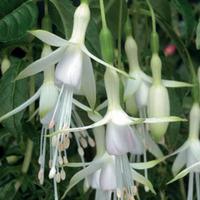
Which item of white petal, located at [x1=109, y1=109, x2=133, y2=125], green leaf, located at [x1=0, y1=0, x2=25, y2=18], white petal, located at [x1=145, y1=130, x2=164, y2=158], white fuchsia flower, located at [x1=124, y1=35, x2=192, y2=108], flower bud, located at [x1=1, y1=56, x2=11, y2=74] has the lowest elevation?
white petal, located at [x1=145, y1=130, x2=164, y2=158]

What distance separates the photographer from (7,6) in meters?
1.02

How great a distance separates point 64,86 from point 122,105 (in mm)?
90

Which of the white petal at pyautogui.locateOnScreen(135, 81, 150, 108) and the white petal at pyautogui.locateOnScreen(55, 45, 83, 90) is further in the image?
the white petal at pyautogui.locateOnScreen(135, 81, 150, 108)

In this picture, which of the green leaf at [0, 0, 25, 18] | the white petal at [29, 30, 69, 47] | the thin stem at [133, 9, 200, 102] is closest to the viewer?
the white petal at [29, 30, 69, 47]

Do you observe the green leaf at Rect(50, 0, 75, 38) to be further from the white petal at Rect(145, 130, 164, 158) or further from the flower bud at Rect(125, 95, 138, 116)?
the white petal at Rect(145, 130, 164, 158)

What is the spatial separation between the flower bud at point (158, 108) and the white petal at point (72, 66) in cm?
16

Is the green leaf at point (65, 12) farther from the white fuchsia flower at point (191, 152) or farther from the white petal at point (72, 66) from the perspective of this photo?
the white fuchsia flower at point (191, 152)

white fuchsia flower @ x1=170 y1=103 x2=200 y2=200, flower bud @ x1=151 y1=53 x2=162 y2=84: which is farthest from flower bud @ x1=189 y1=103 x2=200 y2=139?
flower bud @ x1=151 y1=53 x2=162 y2=84

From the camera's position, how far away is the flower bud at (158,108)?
1.03 meters

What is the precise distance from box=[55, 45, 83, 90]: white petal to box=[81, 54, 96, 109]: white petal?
1 cm

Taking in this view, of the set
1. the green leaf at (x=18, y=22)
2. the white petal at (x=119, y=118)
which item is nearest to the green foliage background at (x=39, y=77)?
the green leaf at (x=18, y=22)

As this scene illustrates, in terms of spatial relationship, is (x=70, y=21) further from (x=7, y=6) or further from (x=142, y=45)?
(x=142, y=45)

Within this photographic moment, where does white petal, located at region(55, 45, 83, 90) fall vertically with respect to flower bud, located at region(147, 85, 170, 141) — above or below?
above

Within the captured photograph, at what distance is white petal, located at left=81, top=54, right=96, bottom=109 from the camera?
3.11ft
